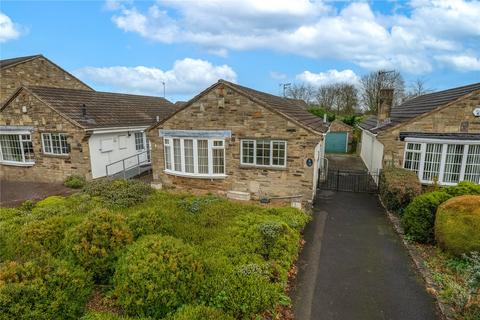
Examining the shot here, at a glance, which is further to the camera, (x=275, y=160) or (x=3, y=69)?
(x=3, y=69)

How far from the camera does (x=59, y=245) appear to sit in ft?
22.9

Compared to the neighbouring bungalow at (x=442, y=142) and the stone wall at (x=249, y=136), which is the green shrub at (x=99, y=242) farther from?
the neighbouring bungalow at (x=442, y=142)

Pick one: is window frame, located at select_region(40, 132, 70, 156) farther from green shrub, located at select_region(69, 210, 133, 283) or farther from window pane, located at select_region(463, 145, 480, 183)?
window pane, located at select_region(463, 145, 480, 183)

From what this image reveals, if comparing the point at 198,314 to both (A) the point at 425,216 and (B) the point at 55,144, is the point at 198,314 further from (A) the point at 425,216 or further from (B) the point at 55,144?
(B) the point at 55,144

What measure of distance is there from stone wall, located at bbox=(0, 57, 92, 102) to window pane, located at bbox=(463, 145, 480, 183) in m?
28.2

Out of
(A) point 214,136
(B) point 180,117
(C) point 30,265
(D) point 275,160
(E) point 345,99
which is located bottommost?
(C) point 30,265

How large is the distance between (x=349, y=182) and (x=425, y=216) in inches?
275

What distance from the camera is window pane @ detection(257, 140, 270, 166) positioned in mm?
12453

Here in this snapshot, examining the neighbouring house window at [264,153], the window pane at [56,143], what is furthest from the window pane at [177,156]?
the window pane at [56,143]

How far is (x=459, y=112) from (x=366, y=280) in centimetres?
951

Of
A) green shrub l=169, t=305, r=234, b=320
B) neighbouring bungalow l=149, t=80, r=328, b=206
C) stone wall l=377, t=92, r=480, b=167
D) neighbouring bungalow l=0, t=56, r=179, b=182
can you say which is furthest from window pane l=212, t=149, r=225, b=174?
green shrub l=169, t=305, r=234, b=320

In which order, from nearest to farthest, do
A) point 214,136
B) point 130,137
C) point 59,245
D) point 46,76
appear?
1. point 59,245
2. point 214,136
3. point 130,137
4. point 46,76

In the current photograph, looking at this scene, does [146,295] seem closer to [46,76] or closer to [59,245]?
[59,245]

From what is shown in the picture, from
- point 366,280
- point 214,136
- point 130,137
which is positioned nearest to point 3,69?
point 130,137
